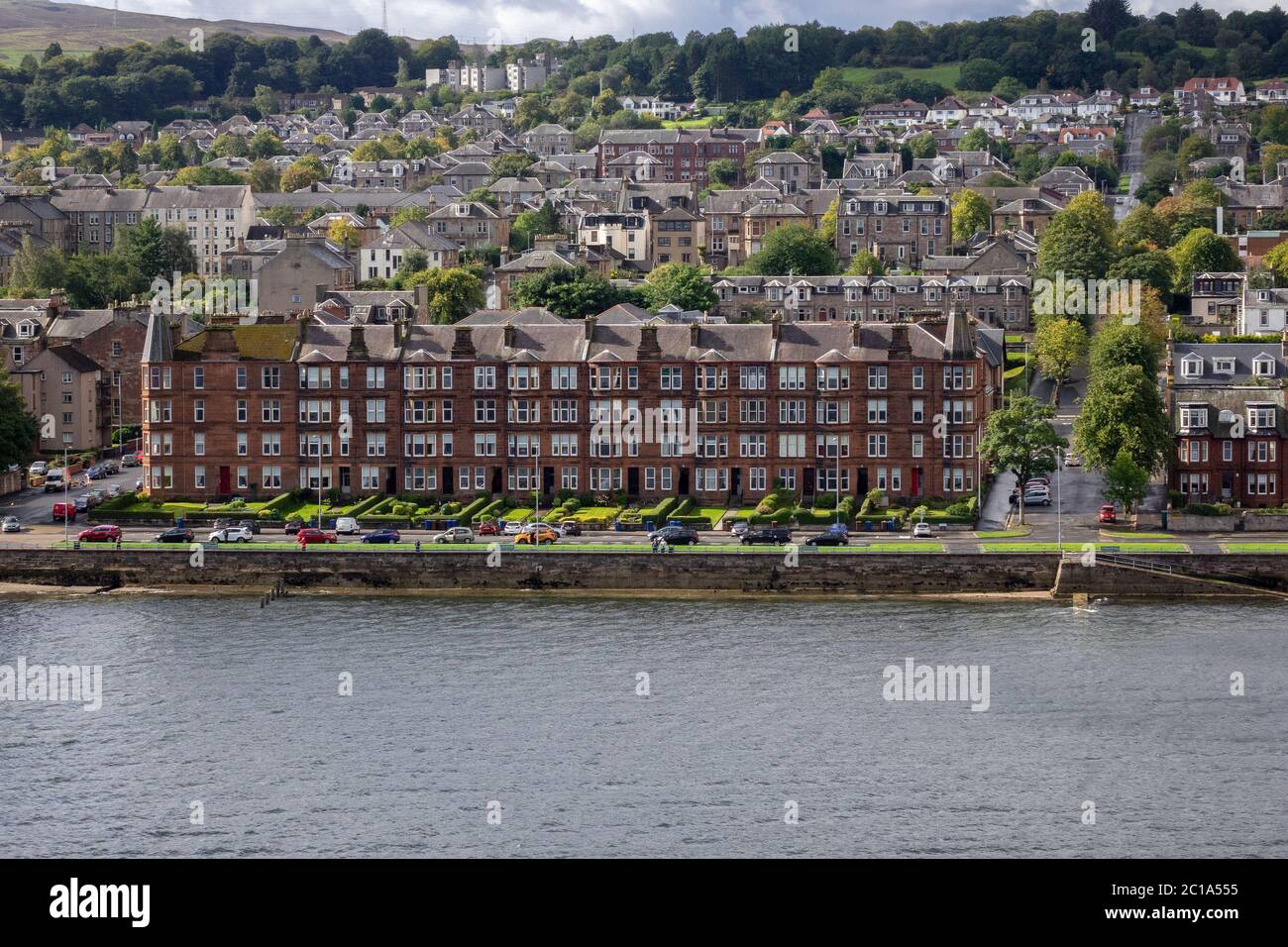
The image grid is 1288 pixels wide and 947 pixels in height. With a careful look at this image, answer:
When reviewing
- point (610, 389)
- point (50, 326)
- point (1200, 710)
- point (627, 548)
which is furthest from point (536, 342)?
point (1200, 710)

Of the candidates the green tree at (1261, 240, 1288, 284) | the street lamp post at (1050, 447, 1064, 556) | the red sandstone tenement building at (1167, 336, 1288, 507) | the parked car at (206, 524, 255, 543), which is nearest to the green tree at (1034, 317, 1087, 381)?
the street lamp post at (1050, 447, 1064, 556)

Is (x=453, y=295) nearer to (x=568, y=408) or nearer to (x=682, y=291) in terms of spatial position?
(x=682, y=291)

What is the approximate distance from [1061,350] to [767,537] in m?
35.2

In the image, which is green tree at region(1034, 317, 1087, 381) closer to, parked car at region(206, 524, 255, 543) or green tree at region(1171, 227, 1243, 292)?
green tree at region(1171, 227, 1243, 292)

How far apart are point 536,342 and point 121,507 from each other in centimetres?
1649

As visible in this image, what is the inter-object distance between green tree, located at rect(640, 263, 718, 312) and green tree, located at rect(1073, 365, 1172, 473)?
1735 inches

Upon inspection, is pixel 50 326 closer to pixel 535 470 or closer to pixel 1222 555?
pixel 535 470

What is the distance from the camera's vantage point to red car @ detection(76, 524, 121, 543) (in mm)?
82688

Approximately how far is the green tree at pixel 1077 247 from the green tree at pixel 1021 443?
4539 cm

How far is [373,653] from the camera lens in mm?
68250

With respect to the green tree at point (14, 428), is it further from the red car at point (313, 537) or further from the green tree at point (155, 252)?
the green tree at point (155, 252)

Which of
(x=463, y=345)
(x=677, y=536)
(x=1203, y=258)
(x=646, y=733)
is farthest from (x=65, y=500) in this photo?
(x=1203, y=258)

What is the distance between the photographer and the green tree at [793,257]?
477ft

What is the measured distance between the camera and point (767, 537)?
8094 centimetres
